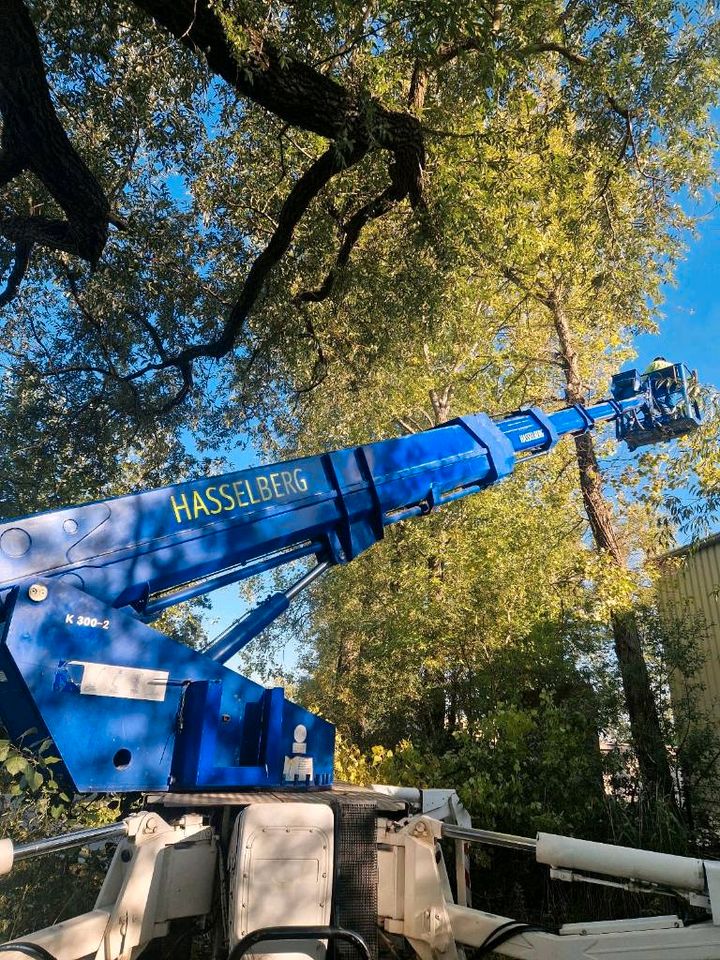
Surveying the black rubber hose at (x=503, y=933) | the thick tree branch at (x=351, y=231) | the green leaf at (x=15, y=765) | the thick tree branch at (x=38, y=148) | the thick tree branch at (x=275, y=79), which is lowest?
the black rubber hose at (x=503, y=933)

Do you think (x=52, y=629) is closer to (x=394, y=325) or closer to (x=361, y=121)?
(x=361, y=121)

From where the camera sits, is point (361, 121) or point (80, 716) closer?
point (80, 716)

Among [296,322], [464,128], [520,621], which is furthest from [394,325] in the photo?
[520,621]

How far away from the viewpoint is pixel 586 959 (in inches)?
127

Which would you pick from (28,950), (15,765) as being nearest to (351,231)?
(15,765)

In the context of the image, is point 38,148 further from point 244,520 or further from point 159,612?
point 159,612

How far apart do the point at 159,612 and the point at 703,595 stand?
9938mm

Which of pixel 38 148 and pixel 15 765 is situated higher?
pixel 38 148

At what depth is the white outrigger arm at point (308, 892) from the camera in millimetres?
3053

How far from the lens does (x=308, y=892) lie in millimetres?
3357

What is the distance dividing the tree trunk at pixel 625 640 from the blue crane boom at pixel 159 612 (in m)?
4.75


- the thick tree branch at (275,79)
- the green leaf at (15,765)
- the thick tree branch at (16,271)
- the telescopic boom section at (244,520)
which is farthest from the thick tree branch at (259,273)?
the green leaf at (15,765)

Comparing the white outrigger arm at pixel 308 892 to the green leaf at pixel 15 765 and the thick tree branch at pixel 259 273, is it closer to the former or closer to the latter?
the green leaf at pixel 15 765

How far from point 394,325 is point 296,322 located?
4.44 ft
